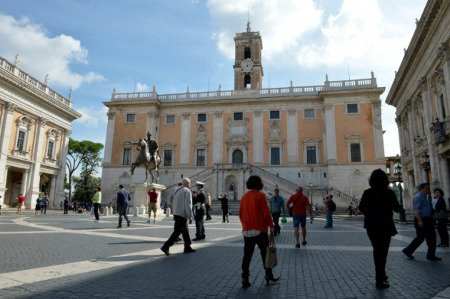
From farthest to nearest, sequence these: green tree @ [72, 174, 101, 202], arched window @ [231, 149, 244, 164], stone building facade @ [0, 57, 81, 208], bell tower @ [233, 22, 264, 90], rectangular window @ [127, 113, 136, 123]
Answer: green tree @ [72, 174, 101, 202]
bell tower @ [233, 22, 264, 90]
rectangular window @ [127, 113, 136, 123]
arched window @ [231, 149, 244, 164]
stone building facade @ [0, 57, 81, 208]

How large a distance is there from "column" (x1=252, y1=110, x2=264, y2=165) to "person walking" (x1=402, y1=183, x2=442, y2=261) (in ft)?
104

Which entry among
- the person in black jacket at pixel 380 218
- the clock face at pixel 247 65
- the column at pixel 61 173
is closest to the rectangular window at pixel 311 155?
the clock face at pixel 247 65

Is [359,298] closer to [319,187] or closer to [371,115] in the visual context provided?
[319,187]

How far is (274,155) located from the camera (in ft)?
127

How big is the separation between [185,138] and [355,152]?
69.4 ft

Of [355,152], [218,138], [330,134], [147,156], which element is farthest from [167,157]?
[355,152]

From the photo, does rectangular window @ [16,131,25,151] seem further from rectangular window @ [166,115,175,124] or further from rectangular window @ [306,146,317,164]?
rectangular window @ [306,146,317,164]

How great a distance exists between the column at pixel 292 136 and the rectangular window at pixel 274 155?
4.41 feet

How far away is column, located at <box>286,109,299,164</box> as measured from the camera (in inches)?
1492

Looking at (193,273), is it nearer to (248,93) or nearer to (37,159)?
(37,159)

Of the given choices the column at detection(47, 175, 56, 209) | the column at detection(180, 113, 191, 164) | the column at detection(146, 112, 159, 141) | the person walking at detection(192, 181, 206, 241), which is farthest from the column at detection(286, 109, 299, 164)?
the person walking at detection(192, 181, 206, 241)

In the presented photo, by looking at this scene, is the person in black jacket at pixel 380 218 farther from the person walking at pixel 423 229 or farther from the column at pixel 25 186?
the column at pixel 25 186

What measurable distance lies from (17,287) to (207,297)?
2354mm

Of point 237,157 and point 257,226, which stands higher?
point 237,157
